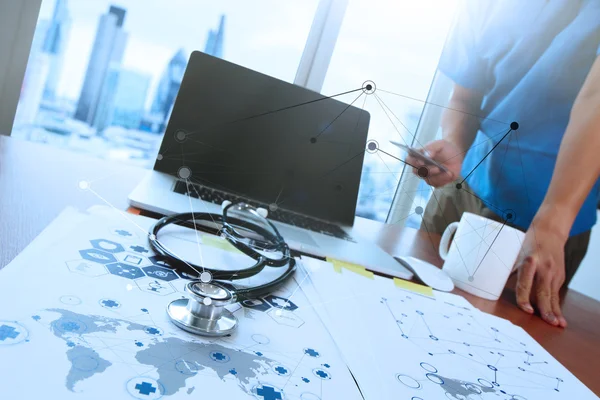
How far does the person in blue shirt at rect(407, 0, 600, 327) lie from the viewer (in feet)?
1.64

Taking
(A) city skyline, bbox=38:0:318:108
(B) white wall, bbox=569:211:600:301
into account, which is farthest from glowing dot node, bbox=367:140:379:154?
(B) white wall, bbox=569:211:600:301

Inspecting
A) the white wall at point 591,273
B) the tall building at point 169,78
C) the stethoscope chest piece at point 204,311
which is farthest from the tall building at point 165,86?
the white wall at point 591,273

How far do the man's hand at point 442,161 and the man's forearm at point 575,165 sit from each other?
0.65 ft

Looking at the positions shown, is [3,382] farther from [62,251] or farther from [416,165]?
[416,165]

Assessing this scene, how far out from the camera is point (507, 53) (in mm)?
744

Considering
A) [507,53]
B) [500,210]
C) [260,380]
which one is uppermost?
[507,53]

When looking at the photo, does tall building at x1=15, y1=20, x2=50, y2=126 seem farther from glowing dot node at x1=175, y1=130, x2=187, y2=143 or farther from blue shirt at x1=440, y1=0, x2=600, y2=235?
blue shirt at x1=440, y1=0, x2=600, y2=235

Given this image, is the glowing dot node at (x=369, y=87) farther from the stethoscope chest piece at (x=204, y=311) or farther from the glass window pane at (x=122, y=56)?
the stethoscope chest piece at (x=204, y=311)

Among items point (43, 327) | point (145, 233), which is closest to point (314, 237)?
point (145, 233)

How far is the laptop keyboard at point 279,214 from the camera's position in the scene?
0.47 m

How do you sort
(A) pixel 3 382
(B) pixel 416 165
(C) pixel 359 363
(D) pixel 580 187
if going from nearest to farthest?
(A) pixel 3 382 < (C) pixel 359 363 < (B) pixel 416 165 < (D) pixel 580 187

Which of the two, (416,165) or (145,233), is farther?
(416,165)

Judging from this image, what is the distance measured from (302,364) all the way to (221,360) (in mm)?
46

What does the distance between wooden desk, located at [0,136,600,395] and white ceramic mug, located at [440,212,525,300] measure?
16 millimetres
